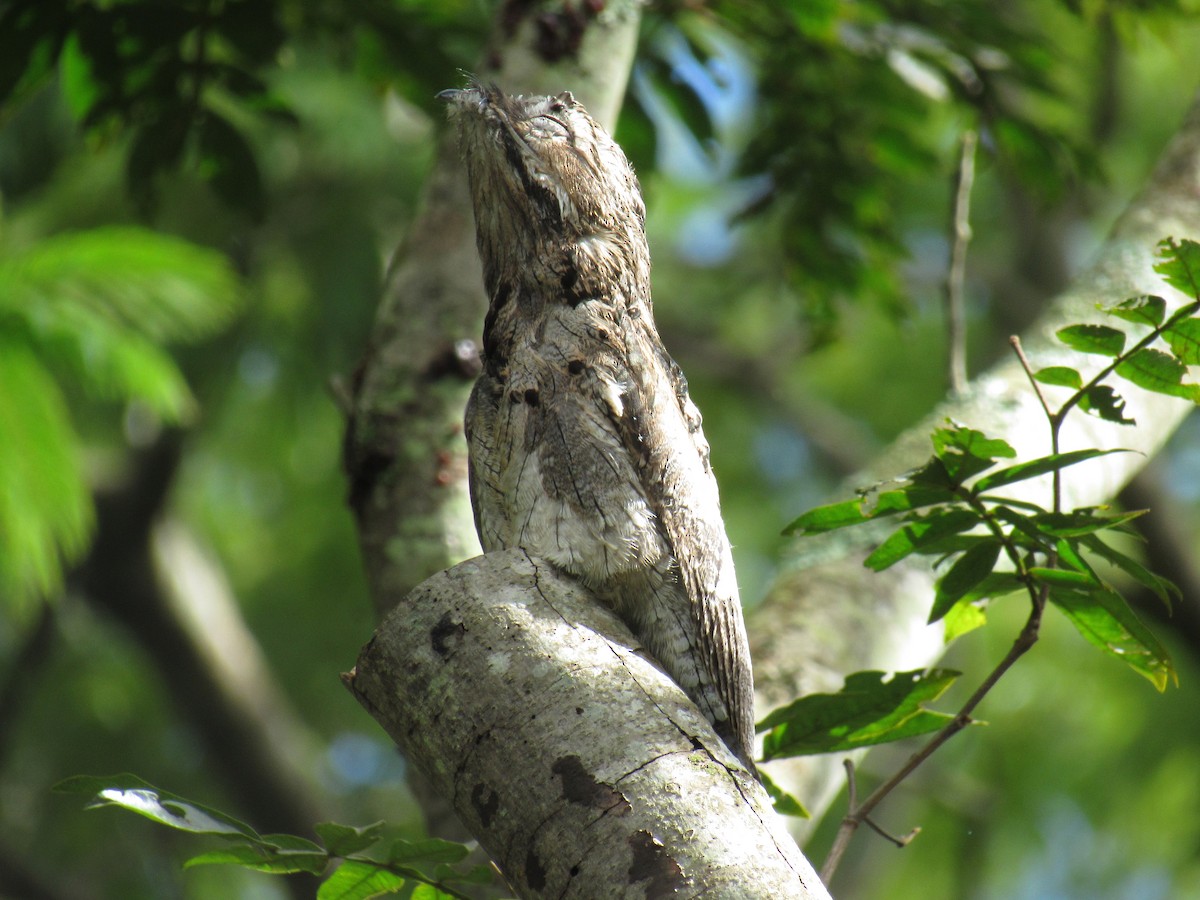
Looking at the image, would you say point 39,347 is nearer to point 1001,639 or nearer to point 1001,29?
point 1001,29

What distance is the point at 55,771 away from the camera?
8.83 metres

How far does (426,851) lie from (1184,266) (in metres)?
1.59

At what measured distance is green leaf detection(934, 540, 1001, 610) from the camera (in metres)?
2.01

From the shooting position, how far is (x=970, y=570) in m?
2.02

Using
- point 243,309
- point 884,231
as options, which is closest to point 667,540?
point 884,231

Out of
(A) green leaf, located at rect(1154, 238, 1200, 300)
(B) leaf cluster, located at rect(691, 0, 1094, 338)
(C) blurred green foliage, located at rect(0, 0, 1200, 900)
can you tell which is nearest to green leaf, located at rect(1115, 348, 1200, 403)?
(A) green leaf, located at rect(1154, 238, 1200, 300)

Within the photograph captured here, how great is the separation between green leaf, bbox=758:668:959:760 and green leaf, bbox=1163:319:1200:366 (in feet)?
2.36

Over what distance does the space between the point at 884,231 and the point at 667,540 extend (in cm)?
245

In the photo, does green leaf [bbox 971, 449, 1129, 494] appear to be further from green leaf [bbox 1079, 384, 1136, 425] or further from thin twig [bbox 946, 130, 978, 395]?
thin twig [bbox 946, 130, 978, 395]

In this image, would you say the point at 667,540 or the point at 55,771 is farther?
the point at 55,771

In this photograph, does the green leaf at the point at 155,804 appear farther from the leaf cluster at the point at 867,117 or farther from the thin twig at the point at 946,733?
the leaf cluster at the point at 867,117

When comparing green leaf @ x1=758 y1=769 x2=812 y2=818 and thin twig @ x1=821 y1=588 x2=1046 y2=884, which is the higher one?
thin twig @ x1=821 y1=588 x2=1046 y2=884

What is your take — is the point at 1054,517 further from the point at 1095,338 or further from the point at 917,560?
the point at 917,560

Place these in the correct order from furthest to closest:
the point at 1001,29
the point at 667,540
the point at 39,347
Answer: the point at 1001,29 < the point at 39,347 < the point at 667,540
